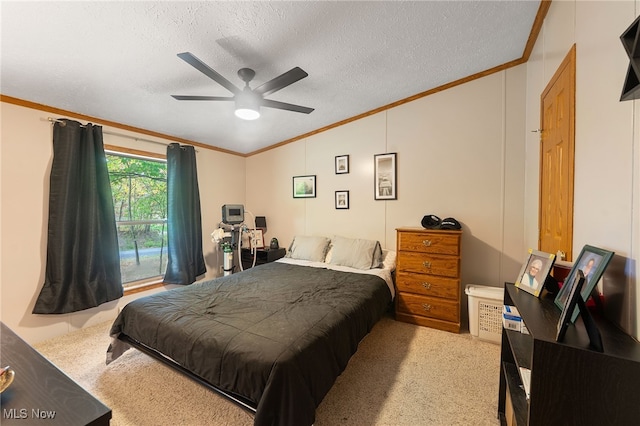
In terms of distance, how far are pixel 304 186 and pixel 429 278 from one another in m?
2.26

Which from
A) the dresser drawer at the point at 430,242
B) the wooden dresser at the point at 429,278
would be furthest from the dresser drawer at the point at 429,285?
the dresser drawer at the point at 430,242

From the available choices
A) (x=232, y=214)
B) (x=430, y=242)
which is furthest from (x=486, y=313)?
(x=232, y=214)

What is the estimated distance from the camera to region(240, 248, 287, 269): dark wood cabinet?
3980 mm

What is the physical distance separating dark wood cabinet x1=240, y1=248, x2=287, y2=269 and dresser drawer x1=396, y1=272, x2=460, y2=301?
77.9 inches

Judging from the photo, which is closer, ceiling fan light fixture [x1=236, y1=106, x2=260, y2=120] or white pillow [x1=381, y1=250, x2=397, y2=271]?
ceiling fan light fixture [x1=236, y1=106, x2=260, y2=120]

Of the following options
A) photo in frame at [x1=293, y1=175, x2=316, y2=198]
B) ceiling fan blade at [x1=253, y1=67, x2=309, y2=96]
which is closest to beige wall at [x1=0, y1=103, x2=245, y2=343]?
ceiling fan blade at [x1=253, y1=67, x2=309, y2=96]

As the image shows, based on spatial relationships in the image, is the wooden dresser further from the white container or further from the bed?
the bed

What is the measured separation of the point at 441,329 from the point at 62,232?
4.02m

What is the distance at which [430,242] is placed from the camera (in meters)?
2.63

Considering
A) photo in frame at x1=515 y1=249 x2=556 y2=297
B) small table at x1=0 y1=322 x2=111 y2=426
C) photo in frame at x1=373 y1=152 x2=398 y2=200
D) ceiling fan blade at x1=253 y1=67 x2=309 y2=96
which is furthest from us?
photo in frame at x1=373 y1=152 x2=398 y2=200

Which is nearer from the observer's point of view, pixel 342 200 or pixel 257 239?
pixel 342 200

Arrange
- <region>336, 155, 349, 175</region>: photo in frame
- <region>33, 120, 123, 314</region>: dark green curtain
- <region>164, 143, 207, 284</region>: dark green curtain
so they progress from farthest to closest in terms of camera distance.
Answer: <region>336, 155, 349, 175</region>: photo in frame
<region>164, 143, 207, 284</region>: dark green curtain
<region>33, 120, 123, 314</region>: dark green curtain

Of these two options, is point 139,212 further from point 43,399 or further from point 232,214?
point 43,399

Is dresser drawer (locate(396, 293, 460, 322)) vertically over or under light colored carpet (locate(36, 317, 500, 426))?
over
